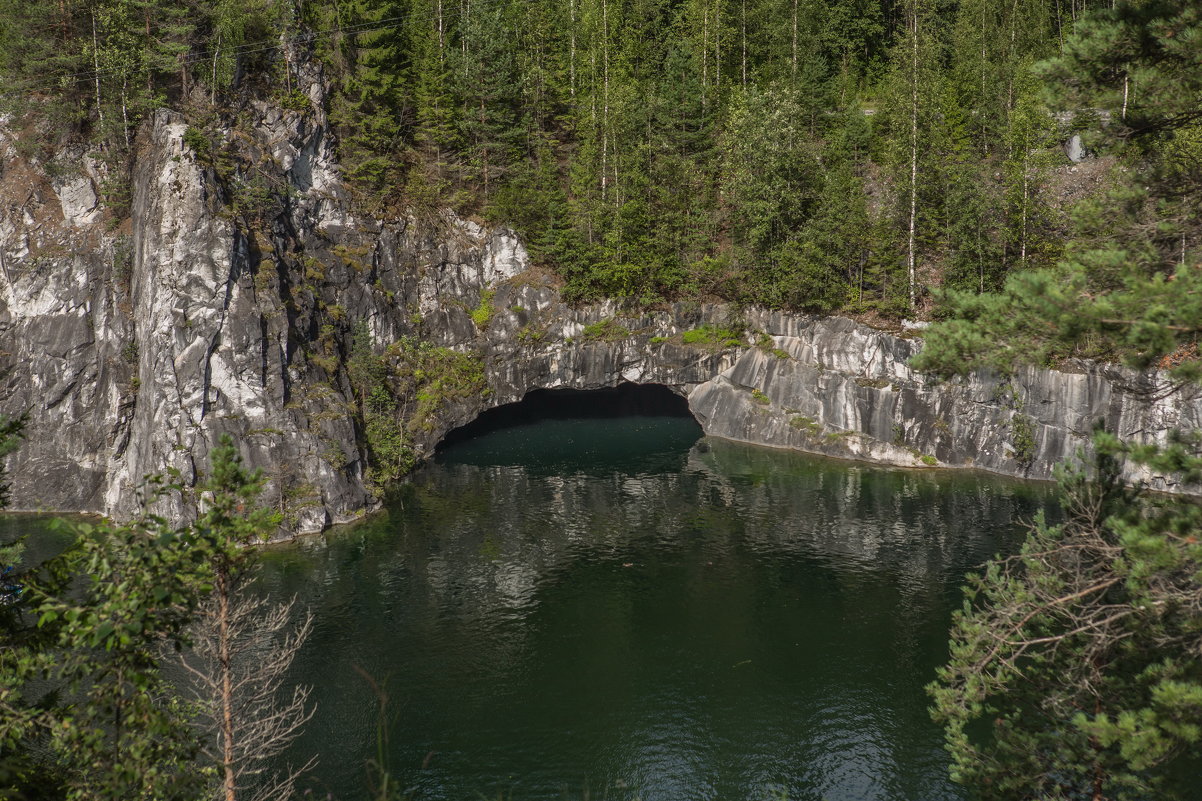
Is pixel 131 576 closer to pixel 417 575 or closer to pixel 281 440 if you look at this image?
pixel 417 575

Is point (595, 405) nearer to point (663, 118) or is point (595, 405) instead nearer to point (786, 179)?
point (663, 118)

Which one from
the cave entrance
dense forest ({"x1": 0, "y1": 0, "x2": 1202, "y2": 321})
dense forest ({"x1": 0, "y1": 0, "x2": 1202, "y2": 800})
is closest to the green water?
dense forest ({"x1": 0, "y1": 0, "x2": 1202, "y2": 800})

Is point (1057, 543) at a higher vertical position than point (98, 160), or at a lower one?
lower

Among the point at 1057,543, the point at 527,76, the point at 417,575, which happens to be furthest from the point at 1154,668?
the point at 527,76

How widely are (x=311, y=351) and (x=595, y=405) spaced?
27.9 metres

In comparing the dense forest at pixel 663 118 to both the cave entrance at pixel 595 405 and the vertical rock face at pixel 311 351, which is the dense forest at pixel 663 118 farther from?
the cave entrance at pixel 595 405

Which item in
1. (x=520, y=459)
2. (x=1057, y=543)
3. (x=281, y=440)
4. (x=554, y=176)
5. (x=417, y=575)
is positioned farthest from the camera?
(x=554, y=176)

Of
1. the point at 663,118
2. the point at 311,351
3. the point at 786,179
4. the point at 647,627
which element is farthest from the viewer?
the point at 663,118

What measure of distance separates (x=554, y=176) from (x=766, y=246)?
713 inches

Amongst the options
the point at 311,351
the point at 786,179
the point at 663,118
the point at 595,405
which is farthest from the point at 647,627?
the point at 663,118

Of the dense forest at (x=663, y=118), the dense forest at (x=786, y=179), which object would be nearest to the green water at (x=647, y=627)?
the dense forest at (x=786, y=179)

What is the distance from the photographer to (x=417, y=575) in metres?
37.9

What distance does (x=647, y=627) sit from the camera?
107 feet

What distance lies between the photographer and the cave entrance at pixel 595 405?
6844 centimetres
